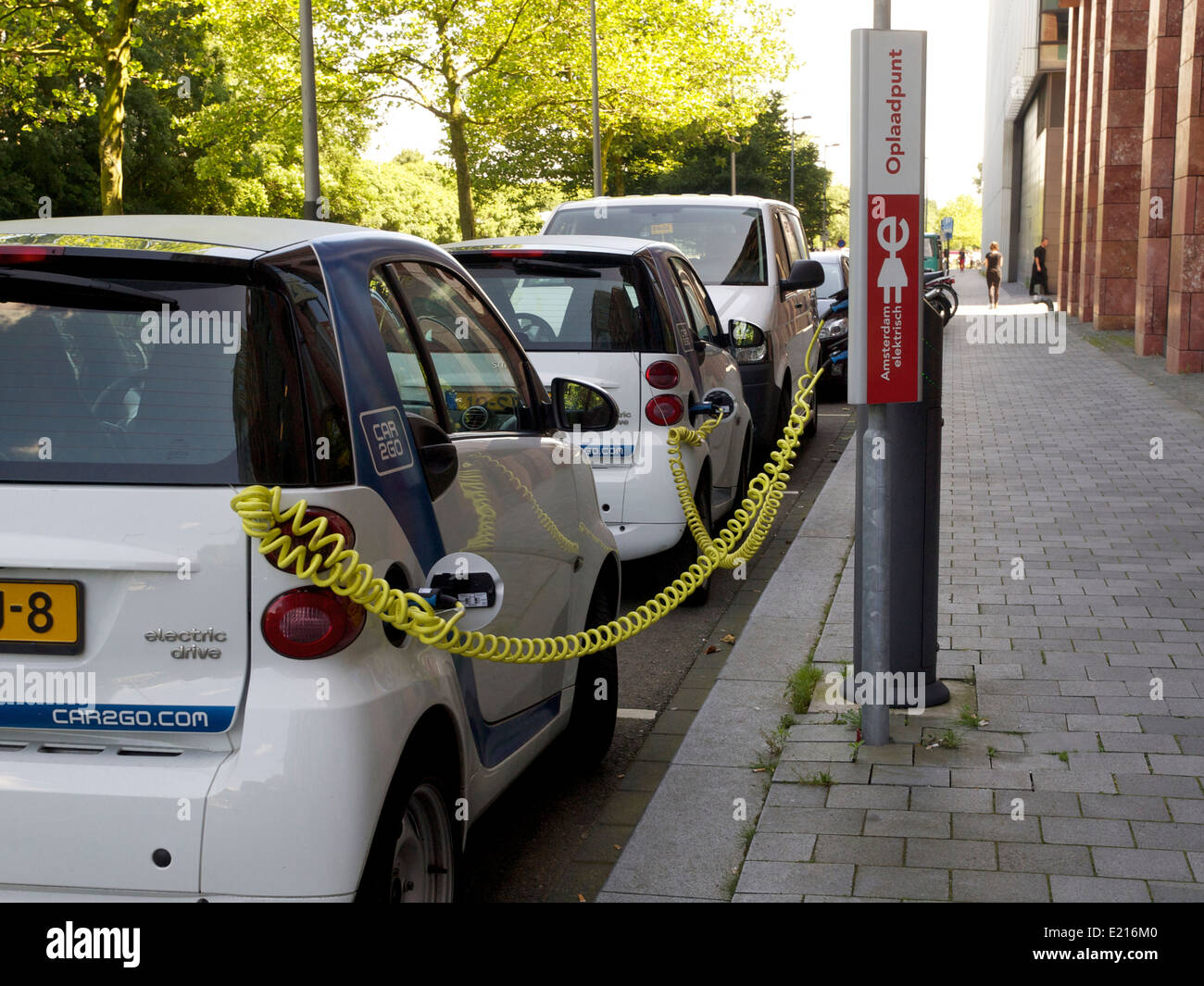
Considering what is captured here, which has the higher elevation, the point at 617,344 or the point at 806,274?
the point at 806,274

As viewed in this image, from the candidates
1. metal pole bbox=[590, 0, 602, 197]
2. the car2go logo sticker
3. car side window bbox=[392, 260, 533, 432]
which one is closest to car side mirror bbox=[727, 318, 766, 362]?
car side window bbox=[392, 260, 533, 432]

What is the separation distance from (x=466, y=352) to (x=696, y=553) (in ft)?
14.4

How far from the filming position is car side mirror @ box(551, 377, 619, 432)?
435 centimetres

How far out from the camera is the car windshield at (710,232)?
1138 centimetres

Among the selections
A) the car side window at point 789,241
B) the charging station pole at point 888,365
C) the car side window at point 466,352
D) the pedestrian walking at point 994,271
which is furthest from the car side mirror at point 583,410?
the pedestrian walking at point 994,271

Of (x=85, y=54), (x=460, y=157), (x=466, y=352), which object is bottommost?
(x=466, y=352)

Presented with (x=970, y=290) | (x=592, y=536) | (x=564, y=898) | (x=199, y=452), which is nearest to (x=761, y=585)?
(x=592, y=536)

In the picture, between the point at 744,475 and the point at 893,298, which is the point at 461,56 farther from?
the point at 893,298

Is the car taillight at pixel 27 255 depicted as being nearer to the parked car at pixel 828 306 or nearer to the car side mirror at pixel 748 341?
the car side mirror at pixel 748 341

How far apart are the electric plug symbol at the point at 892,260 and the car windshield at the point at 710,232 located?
697 cm

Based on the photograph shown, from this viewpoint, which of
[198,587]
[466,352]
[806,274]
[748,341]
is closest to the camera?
[198,587]

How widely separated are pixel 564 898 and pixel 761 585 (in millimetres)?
4016

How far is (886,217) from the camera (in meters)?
4.43

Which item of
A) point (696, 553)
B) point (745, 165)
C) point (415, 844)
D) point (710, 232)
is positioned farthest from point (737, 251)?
point (745, 165)
